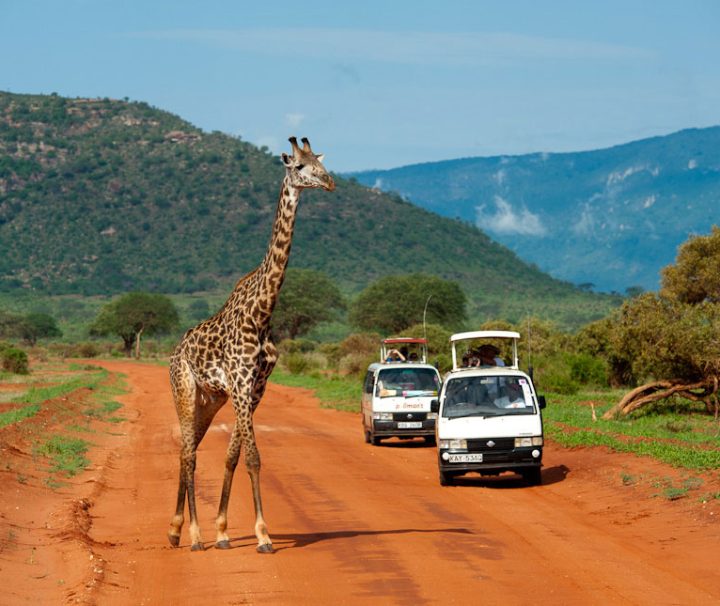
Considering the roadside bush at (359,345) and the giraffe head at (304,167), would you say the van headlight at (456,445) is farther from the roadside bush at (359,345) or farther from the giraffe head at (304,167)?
the roadside bush at (359,345)

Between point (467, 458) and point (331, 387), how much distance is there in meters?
30.3

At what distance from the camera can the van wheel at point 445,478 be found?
19.0m

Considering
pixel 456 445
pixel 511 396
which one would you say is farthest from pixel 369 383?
pixel 456 445

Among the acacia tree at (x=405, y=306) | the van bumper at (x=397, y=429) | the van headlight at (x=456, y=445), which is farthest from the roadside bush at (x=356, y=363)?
the van headlight at (x=456, y=445)

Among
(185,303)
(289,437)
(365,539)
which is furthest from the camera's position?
(185,303)

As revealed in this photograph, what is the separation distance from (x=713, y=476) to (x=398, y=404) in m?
9.70

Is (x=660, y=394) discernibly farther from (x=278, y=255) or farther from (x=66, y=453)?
(x=278, y=255)

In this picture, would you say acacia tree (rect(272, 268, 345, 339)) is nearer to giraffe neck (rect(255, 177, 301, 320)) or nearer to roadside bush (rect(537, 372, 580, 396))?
roadside bush (rect(537, 372, 580, 396))

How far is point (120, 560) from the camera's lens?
1272 cm

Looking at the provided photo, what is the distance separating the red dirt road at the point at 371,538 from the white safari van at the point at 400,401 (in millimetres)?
2748

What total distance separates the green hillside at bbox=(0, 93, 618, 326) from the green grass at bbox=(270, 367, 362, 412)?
55.1 m

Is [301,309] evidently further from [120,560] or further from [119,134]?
[120,560]

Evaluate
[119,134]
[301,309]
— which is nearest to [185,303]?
[301,309]

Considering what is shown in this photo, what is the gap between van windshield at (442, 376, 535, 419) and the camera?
19.3 m
